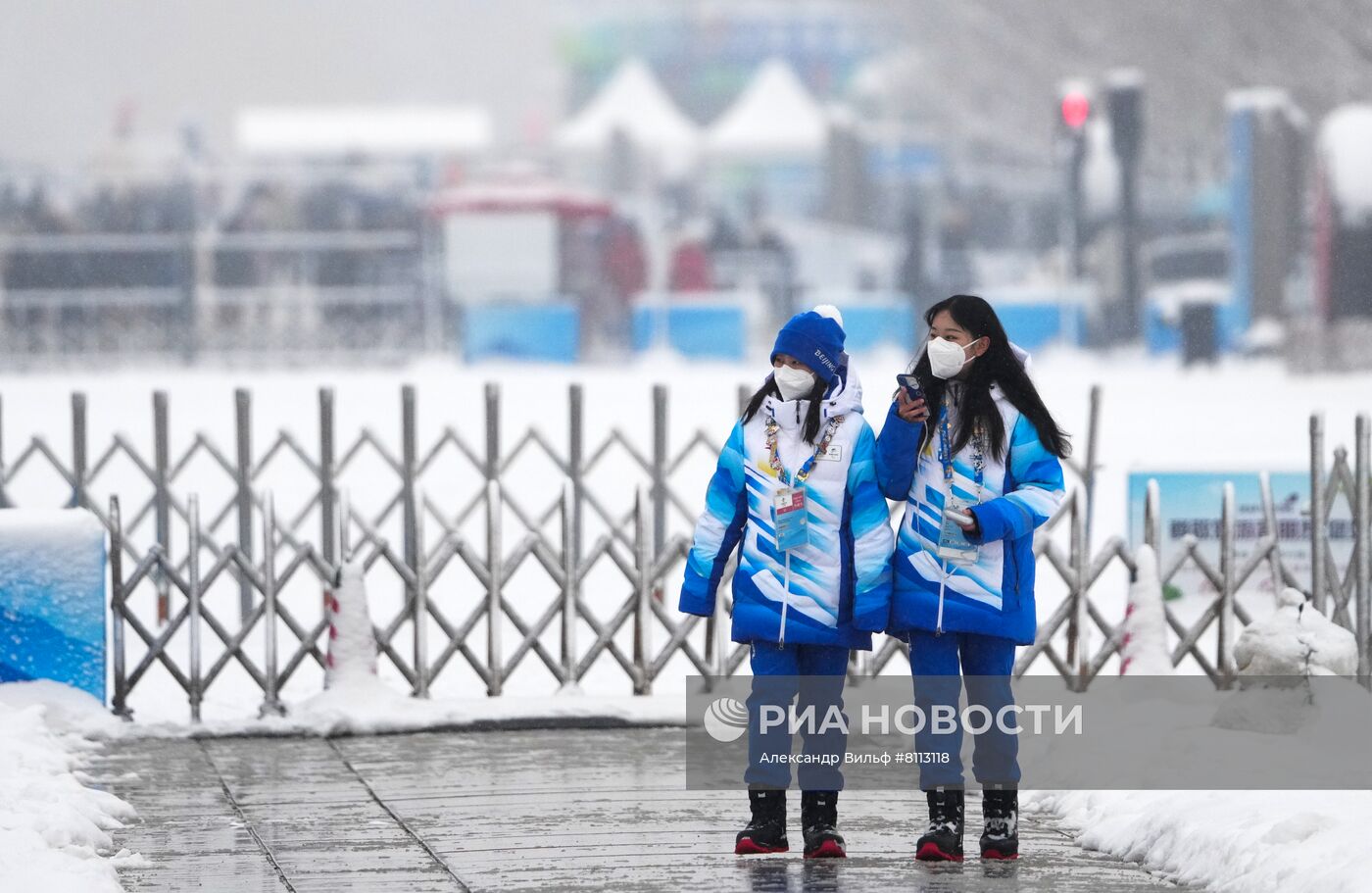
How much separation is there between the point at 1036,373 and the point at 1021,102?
98.3ft

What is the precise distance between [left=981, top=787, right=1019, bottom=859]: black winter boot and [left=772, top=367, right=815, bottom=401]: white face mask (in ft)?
4.29

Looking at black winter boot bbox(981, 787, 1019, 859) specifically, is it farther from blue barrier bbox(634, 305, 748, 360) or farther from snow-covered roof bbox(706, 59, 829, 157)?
snow-covered roof bbox(706, 59, 829, 157)

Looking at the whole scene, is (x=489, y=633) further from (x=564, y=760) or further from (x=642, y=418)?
(x=642, y=418)

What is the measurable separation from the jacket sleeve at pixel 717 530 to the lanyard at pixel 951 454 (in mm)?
592

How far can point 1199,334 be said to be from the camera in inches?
1040

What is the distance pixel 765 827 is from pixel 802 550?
851mm

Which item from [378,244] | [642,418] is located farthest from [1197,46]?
[642,418]

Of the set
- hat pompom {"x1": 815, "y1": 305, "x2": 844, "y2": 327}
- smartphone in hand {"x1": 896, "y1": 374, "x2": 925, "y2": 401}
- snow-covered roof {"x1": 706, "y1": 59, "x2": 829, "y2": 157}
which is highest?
snow-covered roof {"x1": 706, "y1": 59, "x2": 829, "y2": 157}

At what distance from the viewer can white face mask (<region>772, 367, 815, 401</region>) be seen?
6.46 m

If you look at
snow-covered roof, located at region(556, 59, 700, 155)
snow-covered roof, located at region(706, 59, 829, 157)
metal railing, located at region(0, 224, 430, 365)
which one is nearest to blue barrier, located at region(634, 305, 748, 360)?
metal railing, located at region(0, 224, 430, 365)

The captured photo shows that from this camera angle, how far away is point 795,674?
653 centimetres

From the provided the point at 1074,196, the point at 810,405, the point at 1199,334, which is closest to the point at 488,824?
the point at 810,405

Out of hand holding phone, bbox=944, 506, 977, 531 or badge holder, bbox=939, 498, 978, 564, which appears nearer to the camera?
hand holding phone, bbox=944, 506, 977, 531

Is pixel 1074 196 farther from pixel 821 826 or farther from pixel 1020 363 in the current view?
pixel 821 826
